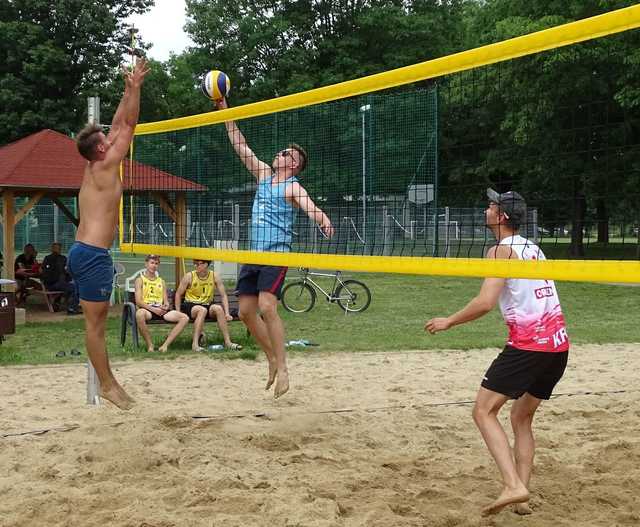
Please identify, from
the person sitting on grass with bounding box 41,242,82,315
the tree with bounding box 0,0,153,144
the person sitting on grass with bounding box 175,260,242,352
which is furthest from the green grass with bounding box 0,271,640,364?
the tree with bounding box 0,0,153,144

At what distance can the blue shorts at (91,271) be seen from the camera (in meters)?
4.81

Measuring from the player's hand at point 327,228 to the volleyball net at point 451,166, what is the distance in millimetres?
135

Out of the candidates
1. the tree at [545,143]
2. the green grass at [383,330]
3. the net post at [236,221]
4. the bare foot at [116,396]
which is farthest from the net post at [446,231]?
the green grass at [383,330]

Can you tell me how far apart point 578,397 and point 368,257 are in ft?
9.65

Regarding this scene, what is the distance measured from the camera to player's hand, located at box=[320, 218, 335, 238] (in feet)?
16.6

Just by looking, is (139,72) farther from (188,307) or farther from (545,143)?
(188,307)

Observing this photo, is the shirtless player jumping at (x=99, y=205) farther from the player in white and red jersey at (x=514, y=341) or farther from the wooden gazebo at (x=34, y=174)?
the wooden gazebo at (x=34, y=174)

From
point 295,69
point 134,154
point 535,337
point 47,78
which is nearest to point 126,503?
point 535,337

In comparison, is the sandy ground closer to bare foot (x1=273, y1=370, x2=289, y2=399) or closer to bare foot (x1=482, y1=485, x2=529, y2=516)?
bare foot (x1=273, y1=370, x2=289, y2=399)

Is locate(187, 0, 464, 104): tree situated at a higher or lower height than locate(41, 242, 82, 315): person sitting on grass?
higher

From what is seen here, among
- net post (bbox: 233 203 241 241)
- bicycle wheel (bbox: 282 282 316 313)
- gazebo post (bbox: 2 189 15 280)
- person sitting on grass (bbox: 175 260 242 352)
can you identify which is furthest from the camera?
bicycle wheel (bbox: 282 282 316 313)

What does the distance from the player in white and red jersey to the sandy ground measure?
19.6 inches

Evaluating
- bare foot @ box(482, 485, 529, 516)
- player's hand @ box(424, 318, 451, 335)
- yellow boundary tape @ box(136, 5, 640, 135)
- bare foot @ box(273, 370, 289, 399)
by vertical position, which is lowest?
bare foot @ box(482, 485, 529, 516)

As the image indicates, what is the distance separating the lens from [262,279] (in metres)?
5.86
